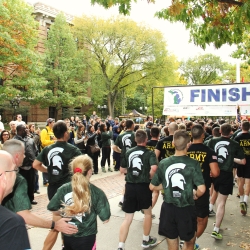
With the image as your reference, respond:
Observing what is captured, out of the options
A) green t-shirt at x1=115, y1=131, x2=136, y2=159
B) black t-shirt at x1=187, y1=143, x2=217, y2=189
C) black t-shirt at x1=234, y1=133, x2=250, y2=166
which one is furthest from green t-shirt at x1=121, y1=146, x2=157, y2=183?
black t-shirt at x1=234, y1=133, x2=250, y2=166

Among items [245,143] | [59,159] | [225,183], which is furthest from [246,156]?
[59,159]

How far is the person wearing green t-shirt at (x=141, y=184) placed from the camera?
4.59 metres

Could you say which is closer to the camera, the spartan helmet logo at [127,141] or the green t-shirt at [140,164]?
the green t-shirt at [140,164]

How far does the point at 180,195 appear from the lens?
3.57m

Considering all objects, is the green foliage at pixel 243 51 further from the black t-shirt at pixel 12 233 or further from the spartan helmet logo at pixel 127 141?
the black t-shirt at pixel 12 233

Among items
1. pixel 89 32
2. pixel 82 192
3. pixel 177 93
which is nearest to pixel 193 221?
pixel 82 192

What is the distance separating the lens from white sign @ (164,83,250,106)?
8.64 m

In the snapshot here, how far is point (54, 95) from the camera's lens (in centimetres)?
3097

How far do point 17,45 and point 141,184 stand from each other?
20.0 metres

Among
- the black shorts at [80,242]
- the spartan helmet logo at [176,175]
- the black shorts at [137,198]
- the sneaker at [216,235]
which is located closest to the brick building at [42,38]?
the black shorts at [137,198]

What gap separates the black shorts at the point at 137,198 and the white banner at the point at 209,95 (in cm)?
523

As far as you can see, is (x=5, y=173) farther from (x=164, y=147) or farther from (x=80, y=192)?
(x=164, y=147)

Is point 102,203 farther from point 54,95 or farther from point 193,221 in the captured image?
point 54,95

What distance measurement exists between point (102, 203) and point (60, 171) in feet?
5.41
